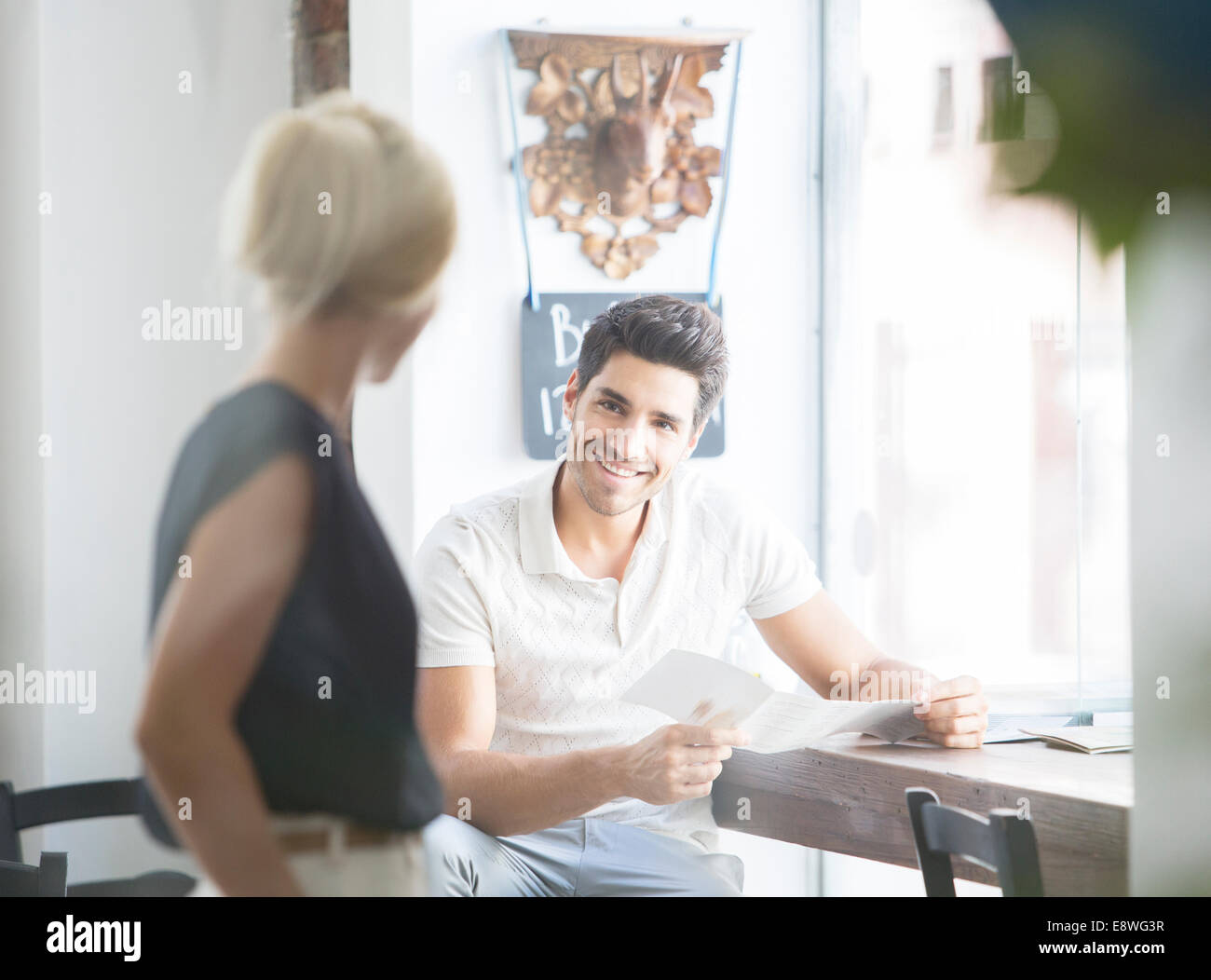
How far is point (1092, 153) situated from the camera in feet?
1.21

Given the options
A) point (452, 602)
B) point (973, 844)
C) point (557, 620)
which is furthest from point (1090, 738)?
point (452, 602)

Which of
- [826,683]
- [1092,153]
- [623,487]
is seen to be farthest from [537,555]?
[1092,153]

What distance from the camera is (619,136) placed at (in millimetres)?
1592

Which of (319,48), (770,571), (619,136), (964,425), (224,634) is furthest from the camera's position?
(964,425)

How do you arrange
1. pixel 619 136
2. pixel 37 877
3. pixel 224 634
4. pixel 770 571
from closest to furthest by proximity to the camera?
pixel 224 634 < pixel 37 877 < pixel 770 571 < pixel 619 136

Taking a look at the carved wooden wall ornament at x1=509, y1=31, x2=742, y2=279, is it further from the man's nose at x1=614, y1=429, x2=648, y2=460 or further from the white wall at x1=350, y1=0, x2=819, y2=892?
the man's nose at x1=614, y1=429, x2=648, y2=460

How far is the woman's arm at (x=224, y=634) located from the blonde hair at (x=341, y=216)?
0.13 m

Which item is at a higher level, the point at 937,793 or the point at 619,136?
the point at 619,136

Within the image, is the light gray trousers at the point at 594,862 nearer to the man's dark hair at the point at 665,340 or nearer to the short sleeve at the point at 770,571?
the short sleeve at the point at 770,571

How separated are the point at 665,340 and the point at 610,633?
14.9 inches

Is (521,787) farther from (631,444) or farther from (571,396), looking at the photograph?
(571,396)

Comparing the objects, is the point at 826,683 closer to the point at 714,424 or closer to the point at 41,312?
the point at 714,424

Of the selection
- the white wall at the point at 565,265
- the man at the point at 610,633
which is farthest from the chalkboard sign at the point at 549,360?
the man at the point at 610,633

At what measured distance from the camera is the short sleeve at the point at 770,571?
1454 mm
